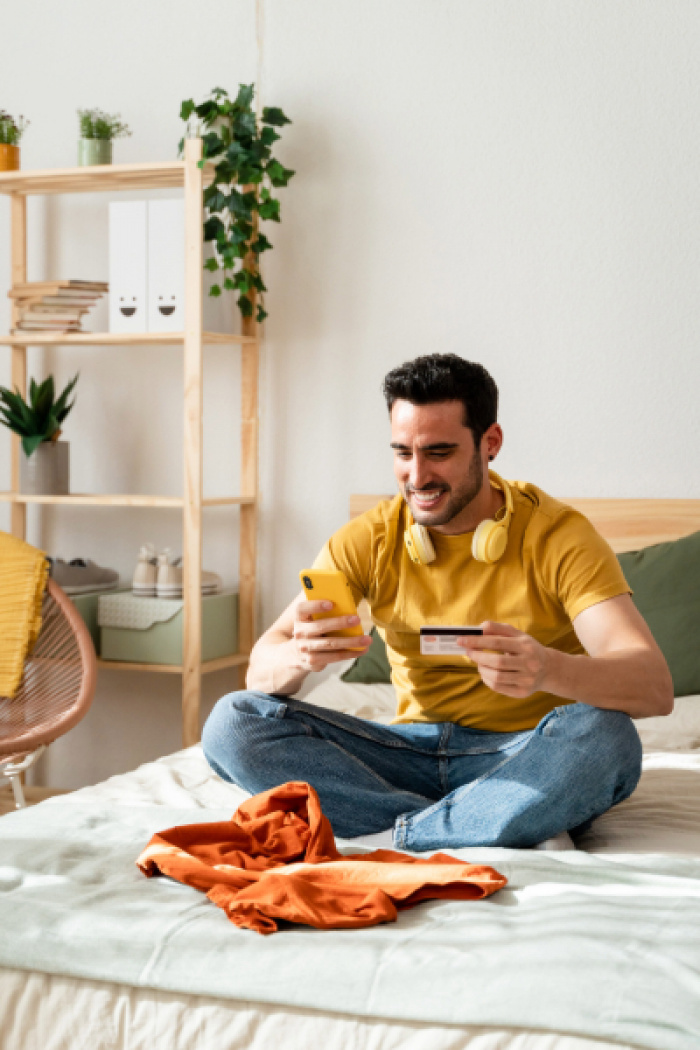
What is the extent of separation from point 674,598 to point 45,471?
166 centimetres

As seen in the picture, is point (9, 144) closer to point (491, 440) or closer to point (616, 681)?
point (491, 440)

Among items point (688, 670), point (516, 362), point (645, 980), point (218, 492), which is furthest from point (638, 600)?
point (645, 980)

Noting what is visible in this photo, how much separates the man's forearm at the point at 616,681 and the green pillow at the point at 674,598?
30.1 inches

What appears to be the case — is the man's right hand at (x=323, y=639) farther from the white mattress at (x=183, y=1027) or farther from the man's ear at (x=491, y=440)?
the white mattress at (x=183, y=1027)

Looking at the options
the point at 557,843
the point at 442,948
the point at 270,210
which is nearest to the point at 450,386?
the point at 557,843

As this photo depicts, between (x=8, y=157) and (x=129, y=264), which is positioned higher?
(x=8, y=157)

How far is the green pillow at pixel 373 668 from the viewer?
2.57 metres

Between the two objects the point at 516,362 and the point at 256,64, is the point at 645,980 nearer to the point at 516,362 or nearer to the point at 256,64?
the point at 516,362

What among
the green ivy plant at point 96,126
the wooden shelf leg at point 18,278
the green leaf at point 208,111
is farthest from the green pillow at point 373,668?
the green ivy plant at point 96,126

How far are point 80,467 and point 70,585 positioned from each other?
444 mm

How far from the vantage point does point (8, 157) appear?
121 inches

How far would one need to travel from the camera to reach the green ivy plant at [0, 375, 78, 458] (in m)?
2.96

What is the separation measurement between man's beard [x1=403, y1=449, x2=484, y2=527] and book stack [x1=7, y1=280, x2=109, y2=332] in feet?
5.06

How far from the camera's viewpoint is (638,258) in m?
2.75
